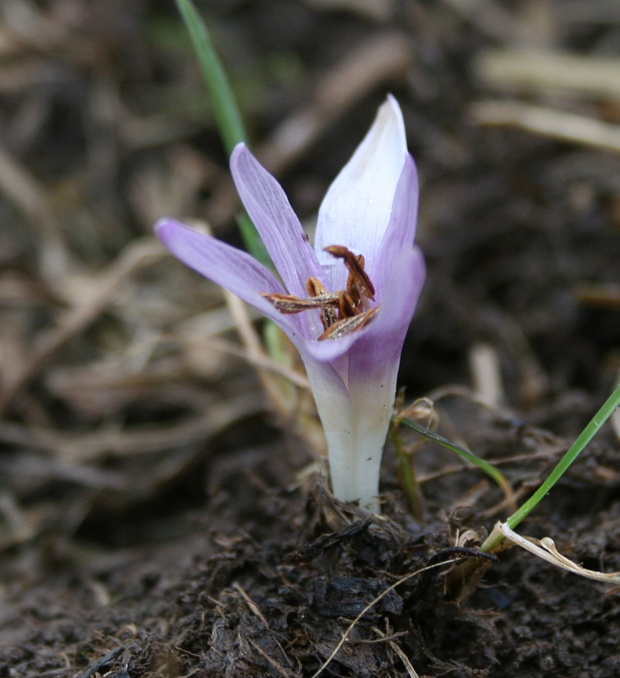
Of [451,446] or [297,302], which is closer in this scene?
[297,302]

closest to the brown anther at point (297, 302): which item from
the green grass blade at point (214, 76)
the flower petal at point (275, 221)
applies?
the flower petal at point (275, 221)

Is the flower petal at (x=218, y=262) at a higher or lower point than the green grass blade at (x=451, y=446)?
higher

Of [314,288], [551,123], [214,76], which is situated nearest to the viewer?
[314,288]

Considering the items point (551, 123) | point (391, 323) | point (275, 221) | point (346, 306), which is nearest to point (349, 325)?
point (346, 306)

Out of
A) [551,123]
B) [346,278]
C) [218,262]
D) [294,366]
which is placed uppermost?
[218,262]

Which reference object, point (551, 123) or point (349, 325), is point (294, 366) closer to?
point (349, 325)

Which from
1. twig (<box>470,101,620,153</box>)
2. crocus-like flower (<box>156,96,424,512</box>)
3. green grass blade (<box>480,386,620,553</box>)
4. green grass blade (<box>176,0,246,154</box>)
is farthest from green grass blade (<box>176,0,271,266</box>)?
twig (<box>470,101,620,153</box>)

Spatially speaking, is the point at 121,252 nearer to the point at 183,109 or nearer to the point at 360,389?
the point at 183,109

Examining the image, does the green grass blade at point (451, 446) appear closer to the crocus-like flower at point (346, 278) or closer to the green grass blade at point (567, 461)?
the crocus-like flower at point (346, 278)
